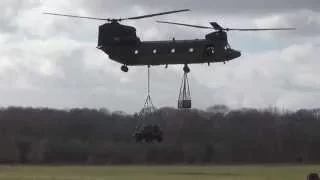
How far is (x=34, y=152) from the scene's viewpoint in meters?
198

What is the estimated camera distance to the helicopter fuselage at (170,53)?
51031mm

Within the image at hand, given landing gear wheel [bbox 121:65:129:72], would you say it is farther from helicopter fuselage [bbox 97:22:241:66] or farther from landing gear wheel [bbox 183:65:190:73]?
landing gear wheel [bbox 183:65:190:73]

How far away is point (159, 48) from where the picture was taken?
170ft

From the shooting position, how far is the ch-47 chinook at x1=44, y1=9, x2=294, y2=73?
168ft

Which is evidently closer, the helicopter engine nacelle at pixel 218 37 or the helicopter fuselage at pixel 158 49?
the helicopter fuselage at pixel 158 49
